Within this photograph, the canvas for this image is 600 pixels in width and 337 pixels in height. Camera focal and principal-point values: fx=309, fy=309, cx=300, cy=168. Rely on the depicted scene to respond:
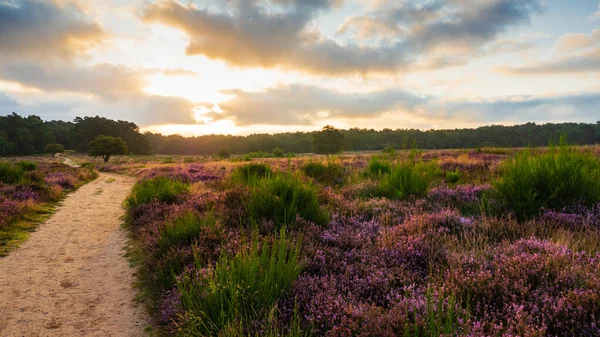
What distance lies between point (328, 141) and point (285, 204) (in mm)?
67726

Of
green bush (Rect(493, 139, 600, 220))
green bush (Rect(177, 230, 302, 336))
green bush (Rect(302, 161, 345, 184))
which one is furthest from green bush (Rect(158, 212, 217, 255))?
green bush (Rect(302, 161, 345, 184))

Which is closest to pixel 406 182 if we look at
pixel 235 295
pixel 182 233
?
pixel 182 233

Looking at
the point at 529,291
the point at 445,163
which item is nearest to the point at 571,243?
the point at 529,291

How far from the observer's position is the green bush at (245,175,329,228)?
631 centimetres

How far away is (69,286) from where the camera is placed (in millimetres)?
5469

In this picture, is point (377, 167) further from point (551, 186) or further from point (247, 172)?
point (551, 186)

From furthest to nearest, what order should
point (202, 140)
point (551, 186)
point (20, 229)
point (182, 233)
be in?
1. point (202, 140)
2. point (20, 229)
3. point (551, 186)
4. point (182, 233)

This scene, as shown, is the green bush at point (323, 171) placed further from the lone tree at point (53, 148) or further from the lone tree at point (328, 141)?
the lone tree at point (53, 148)

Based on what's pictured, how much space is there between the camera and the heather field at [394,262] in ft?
9.29

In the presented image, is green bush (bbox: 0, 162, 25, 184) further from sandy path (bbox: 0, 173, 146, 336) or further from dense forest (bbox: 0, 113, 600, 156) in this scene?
dense forest (bbox: 0, 113, 600, 156)

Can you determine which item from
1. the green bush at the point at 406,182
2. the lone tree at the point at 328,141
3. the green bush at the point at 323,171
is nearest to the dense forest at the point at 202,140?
the lone tree at the point at 328,141

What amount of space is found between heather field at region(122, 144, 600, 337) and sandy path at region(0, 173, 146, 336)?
0.43m

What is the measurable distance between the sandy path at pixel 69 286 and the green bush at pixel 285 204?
2696 millimetres

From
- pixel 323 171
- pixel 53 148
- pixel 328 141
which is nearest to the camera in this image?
pixel 323 171
